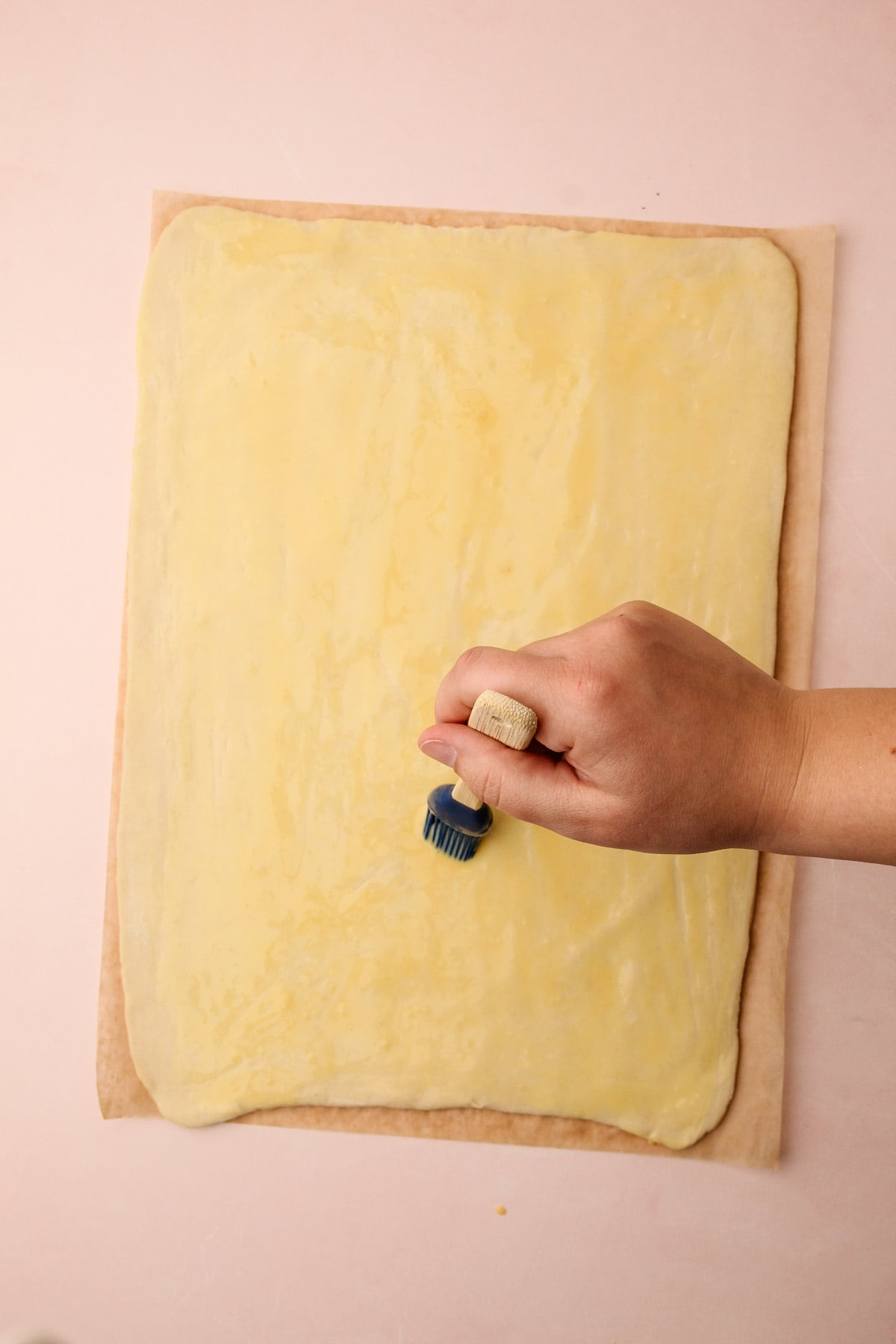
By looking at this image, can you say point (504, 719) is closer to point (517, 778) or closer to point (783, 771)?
point (517, 778)

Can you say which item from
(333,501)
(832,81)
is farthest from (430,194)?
(832,81)

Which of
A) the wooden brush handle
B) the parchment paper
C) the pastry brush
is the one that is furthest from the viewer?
the parchment paper

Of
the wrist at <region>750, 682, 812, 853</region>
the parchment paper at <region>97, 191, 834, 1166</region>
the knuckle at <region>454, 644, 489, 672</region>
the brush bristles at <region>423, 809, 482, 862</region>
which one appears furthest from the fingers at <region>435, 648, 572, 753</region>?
the parchment paper at <region>97, 191, 834, 1166</region>

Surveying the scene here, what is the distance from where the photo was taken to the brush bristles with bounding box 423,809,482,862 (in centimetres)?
97

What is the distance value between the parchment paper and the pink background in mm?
33

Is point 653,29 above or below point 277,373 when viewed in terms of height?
above

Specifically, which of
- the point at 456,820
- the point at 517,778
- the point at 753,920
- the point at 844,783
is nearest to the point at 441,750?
the point at 517,778

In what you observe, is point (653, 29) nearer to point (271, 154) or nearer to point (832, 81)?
point (832, 81)

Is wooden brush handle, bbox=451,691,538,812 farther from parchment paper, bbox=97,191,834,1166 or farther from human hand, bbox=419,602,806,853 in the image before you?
parchment paper, bbox=97,191,834,1166

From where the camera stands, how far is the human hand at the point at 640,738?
0.68 meters

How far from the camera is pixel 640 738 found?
677mm

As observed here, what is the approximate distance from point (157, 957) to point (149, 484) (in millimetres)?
561

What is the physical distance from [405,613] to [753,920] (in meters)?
0.56

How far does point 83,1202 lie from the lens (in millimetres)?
1071
